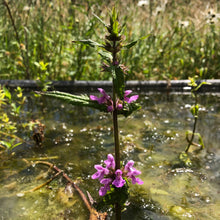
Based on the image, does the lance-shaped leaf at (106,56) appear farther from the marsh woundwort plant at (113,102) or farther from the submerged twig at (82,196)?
the submerged twig at (82,196)

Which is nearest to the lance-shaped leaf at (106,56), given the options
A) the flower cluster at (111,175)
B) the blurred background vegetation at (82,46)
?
the flower cluster at (111,175)

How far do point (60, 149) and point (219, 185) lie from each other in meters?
1.14

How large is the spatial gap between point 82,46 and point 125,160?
1681 millimetres

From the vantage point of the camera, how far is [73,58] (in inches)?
129

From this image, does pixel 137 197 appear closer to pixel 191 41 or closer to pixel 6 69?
pixel 6 69

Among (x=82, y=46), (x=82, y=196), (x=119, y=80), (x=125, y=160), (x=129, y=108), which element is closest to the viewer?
(x=119, y=80)

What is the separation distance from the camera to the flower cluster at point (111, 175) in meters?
0.98

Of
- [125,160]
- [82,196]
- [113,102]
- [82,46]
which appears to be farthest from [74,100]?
[82,46]

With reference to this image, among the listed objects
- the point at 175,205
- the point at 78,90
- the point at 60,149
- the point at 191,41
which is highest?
the point at 191,41

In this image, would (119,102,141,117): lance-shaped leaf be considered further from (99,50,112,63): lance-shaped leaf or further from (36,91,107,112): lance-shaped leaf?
(99,50,112,63): lance-shaped leaf

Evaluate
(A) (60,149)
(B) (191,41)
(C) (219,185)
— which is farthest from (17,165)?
(B) (191,41)

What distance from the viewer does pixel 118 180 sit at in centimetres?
98

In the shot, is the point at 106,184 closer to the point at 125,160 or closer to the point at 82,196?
the point at 82,196

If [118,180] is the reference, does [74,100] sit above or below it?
above
